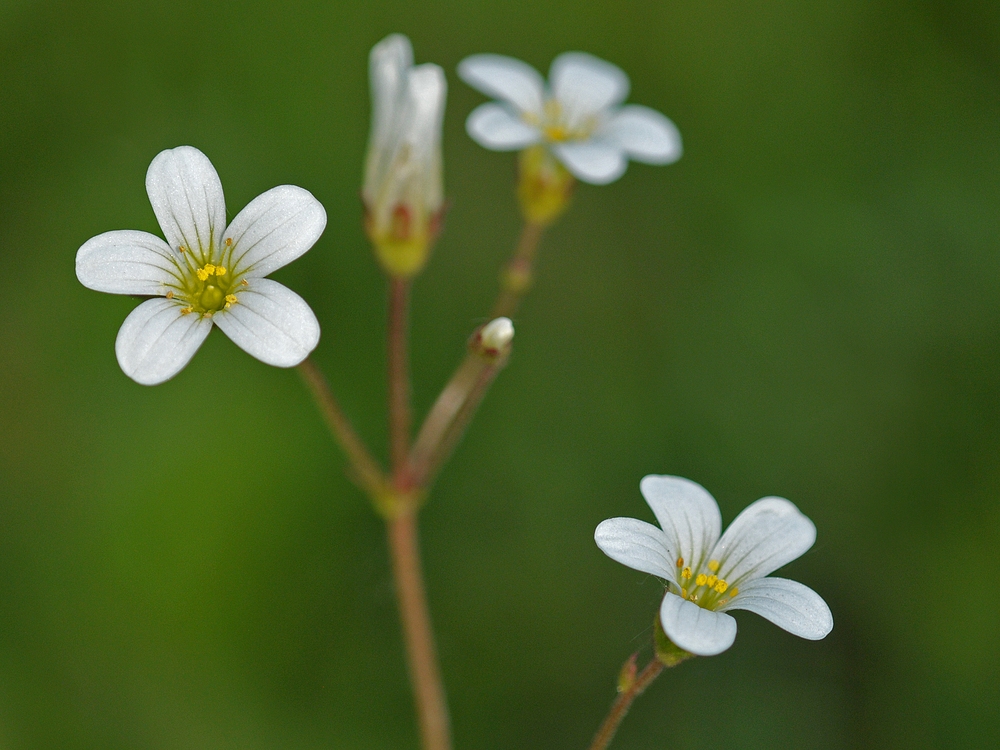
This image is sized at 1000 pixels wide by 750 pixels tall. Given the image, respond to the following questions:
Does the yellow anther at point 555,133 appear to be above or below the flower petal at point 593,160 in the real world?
above

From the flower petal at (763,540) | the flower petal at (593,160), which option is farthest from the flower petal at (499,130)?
the flower petal at (763,540)

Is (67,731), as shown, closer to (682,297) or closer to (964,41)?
(682,297)

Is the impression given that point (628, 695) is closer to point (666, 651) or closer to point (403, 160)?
point (666, 651)

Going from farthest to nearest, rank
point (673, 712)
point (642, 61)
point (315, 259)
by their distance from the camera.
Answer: point (642, 61) → point (315, 259) → point (673, 712)

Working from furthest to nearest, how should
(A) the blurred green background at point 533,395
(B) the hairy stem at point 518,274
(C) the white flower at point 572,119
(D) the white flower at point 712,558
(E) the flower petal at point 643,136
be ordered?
1. (A) the blurred green background at point 533,395
2. (B) the hairy stem at point 518,274
3. (E) the flower petal at point 643,136
4. (C) the white flower at point 572,119
5. (D) the white flower at point 712,558

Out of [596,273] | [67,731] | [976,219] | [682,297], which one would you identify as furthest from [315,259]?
[976,219]

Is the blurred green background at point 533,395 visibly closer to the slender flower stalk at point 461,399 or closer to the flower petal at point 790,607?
the slender flower stalk at point 461,399

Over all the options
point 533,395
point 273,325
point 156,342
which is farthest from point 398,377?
point 533,395
